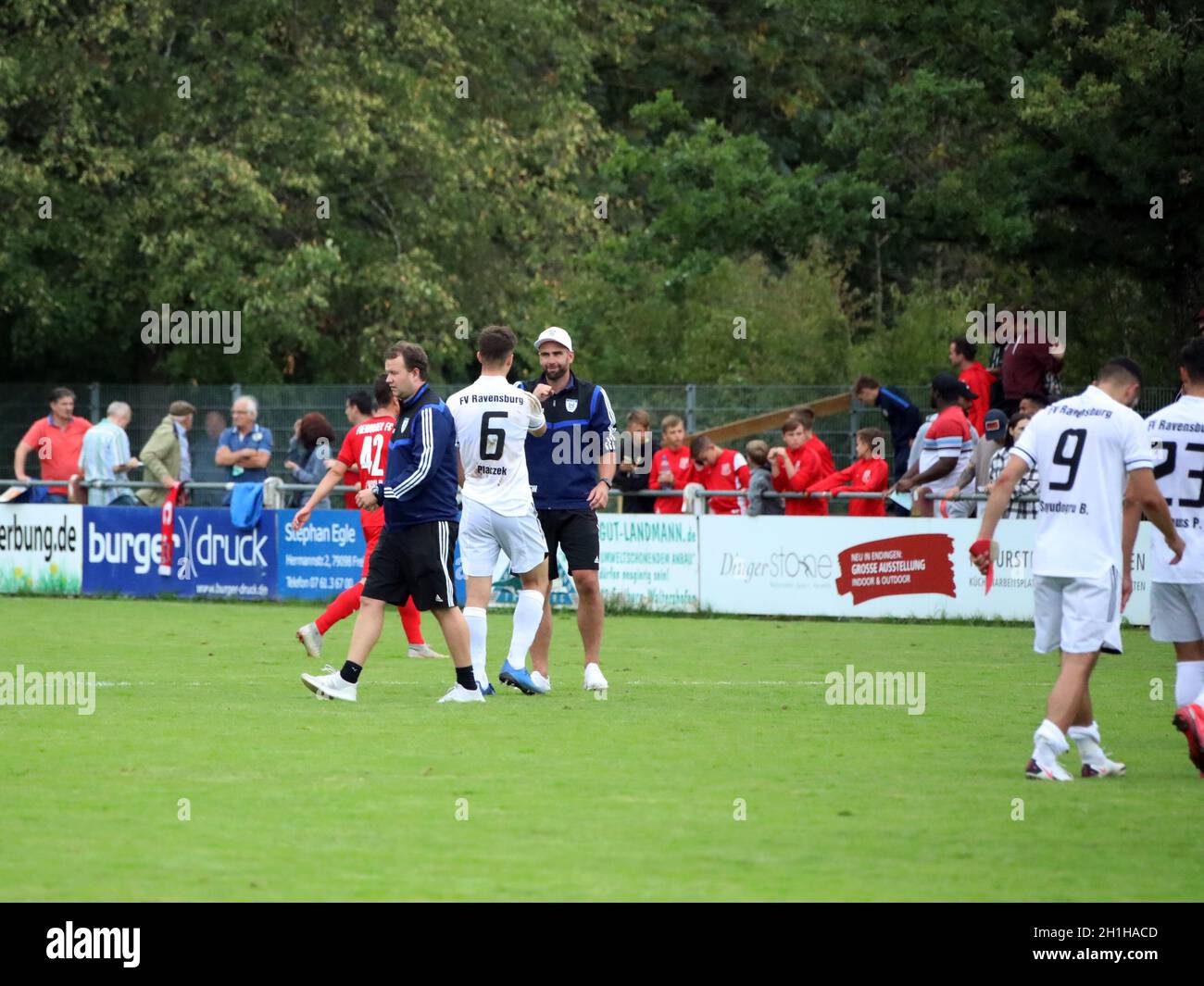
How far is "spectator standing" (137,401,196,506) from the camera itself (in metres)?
24.3

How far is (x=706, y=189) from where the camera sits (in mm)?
33406

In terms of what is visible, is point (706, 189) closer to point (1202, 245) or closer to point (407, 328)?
point (407, 328)

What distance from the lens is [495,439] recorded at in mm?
12445

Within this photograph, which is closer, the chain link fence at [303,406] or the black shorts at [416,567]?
the black shorts at [416,567]

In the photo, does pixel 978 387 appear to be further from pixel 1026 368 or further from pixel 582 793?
pixel 582 793

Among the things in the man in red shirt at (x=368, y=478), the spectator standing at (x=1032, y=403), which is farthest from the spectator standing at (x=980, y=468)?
the man in red shirt at (x=368, y=478)

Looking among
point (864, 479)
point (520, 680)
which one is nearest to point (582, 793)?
point (520, 680)

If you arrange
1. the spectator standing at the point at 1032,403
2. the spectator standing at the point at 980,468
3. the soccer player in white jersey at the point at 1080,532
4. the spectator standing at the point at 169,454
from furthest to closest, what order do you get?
the spectator standing at the point at 169,454, the spectator standing at the point at 980,468, the spectator standing at the point at 1032,403, the soccer player in white jersey at the point at 1080,532

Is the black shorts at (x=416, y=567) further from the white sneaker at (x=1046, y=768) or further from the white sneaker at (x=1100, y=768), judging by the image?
the white sneaker at (x=1100, y=768)

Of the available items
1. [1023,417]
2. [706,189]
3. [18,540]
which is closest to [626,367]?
[706,189]

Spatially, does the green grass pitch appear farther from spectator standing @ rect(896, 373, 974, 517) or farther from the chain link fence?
the chain link fence

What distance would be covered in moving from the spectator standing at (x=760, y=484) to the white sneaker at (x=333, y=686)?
9383mm

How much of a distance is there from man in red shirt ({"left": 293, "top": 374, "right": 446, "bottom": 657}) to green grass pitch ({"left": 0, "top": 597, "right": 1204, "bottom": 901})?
0.35 m

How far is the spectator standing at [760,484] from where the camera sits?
21.3 m
